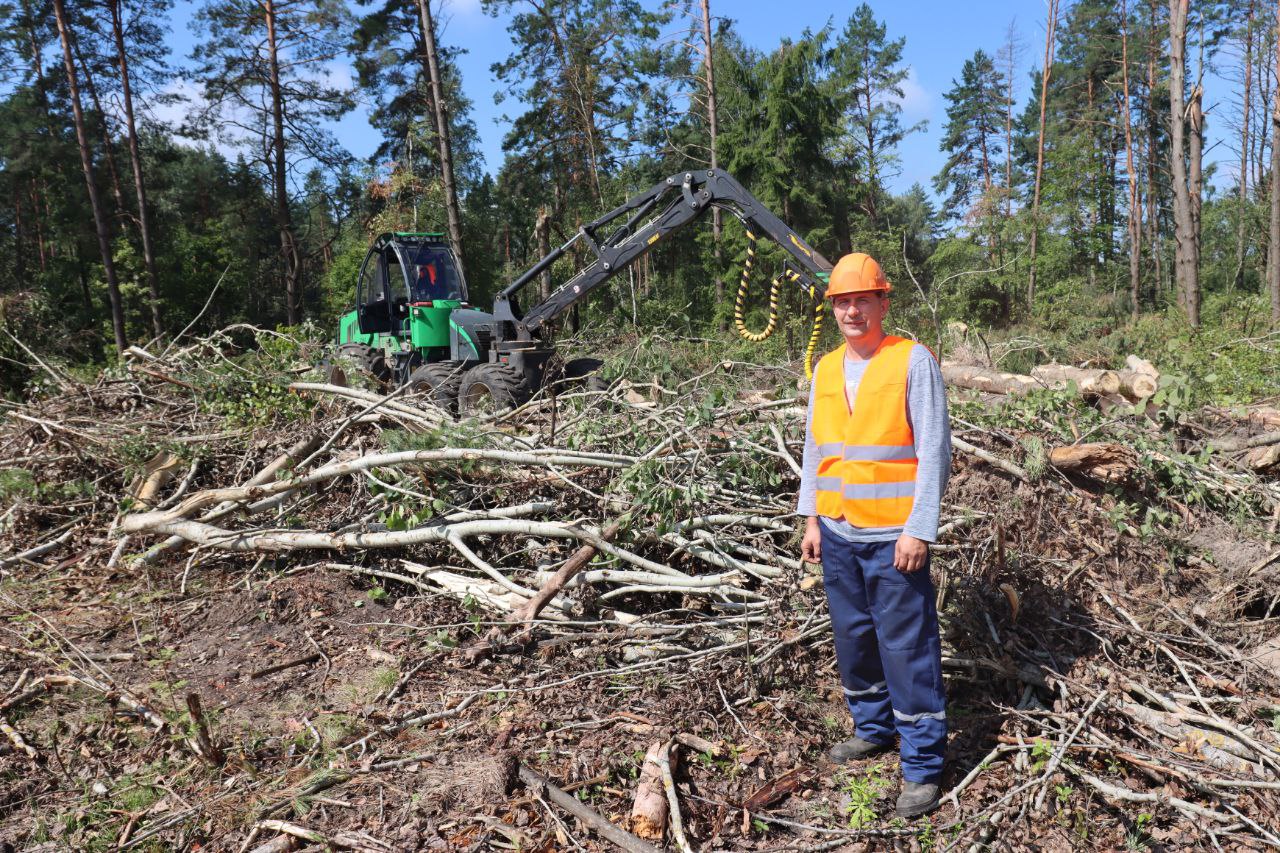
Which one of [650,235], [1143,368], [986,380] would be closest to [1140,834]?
[986,380]

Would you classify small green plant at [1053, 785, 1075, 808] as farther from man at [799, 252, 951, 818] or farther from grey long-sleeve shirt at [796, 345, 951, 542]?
grey long-sleeve shirt at [796, 345, 951, 542]

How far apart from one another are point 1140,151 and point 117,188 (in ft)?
124

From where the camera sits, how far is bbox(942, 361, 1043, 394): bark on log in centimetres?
730

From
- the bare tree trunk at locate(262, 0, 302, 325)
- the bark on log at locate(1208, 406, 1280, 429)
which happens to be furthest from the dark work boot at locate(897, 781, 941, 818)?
the bare tree trunk at locate(262, 0, 302, 325)

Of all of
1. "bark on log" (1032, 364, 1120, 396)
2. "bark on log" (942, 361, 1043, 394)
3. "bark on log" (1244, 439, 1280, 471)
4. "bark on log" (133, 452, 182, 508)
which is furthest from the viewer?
"bark on log" (942, 361, 1043, 394)

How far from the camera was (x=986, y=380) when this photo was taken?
7.59 metres

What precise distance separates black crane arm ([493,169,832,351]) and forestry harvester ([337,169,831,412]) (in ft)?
0.04

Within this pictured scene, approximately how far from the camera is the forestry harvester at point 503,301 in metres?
8.43

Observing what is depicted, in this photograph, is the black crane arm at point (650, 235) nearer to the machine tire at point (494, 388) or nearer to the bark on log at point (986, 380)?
the machine tire at point (494, 388)

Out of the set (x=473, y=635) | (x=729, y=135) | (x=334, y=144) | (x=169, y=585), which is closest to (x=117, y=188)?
(x=334, y=144)

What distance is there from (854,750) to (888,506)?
3.57 ft

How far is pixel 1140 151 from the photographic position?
1313 inches

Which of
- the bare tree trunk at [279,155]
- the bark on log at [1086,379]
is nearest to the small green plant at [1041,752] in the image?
the bark on log at [1086,379]

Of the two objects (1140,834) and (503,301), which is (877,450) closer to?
(1140,834)
